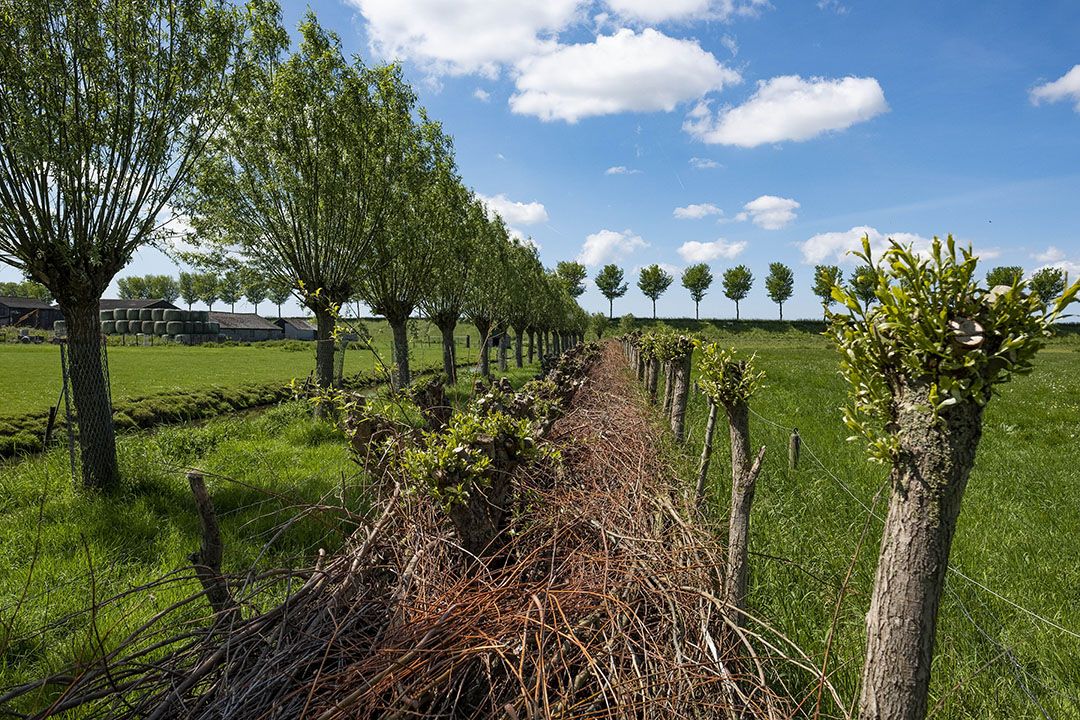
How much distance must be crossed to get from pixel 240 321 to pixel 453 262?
234 ft

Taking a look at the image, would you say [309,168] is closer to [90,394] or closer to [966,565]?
[90,394]

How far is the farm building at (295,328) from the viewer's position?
86.8 m

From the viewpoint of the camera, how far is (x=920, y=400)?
1812 millimetres

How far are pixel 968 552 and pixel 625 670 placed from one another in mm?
4392

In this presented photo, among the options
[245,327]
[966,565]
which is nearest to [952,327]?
[966,565]

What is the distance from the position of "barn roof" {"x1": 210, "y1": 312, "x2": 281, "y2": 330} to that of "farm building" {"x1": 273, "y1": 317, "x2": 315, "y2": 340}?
2.81 m

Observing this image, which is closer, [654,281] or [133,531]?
[133,531]

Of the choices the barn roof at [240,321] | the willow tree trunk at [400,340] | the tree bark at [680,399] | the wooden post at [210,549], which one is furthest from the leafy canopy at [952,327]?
the barn roof at [240,321]

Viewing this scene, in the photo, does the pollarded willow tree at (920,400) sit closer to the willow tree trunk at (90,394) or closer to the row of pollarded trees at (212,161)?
the row of pollarded trees at (212,161)

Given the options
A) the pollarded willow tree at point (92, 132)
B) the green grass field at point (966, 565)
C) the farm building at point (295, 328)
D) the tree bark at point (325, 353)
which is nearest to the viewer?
the green grass field at point (966, 565)

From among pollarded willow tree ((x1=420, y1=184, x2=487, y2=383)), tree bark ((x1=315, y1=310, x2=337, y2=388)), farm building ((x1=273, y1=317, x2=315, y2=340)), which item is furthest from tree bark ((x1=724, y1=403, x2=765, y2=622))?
farm building ((x1=273, y1=317, x2=315, y2=340))

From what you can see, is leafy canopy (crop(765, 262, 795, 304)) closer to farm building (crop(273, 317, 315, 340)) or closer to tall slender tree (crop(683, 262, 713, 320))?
tall slender tree (crop(683, 262, 713, 320))

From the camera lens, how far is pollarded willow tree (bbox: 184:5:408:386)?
10750 millimetres

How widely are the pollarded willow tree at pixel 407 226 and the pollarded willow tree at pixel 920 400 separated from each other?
10.5m
